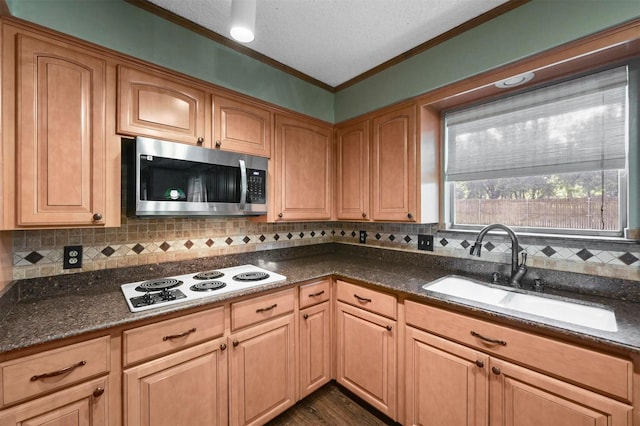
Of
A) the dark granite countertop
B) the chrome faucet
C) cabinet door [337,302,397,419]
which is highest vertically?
the chrome faucet

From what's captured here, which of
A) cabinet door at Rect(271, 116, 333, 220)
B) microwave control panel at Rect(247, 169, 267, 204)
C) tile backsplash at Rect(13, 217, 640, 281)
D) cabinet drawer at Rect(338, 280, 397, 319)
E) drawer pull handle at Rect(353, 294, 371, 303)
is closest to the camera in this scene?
tile backsplash at Rect(13, 217, 640, 281)

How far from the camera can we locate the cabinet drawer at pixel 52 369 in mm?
927

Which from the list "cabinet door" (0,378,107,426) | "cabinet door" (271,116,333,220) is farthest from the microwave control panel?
"cabinet door" (0,378,107,426)

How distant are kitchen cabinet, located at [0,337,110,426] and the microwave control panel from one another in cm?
107

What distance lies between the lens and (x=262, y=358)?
158 centimetres

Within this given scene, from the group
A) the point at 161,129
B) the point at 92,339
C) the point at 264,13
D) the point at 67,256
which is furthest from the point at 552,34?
the point at 67,256

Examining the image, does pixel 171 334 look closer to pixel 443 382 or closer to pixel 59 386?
pixel 59 386

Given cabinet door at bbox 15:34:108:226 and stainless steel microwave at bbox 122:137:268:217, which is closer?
cabinet door at bbox 15:34:108:226

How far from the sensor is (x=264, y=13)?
5.03ft

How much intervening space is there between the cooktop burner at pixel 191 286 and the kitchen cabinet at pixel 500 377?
3.06ft

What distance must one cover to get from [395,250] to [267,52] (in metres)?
1.82

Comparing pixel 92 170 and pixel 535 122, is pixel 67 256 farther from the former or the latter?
pixel 535 122

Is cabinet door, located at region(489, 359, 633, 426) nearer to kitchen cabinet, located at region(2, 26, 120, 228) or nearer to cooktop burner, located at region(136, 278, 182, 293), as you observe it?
cooktop burner, located at region(136, 278, 182, 293)

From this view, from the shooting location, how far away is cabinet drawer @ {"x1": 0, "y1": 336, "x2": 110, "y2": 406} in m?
0.93
